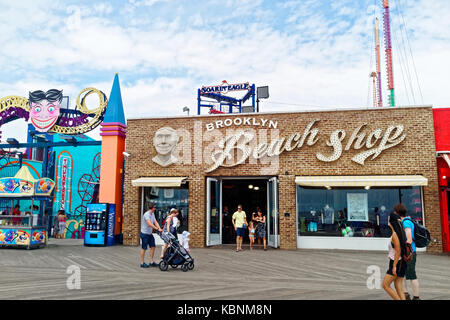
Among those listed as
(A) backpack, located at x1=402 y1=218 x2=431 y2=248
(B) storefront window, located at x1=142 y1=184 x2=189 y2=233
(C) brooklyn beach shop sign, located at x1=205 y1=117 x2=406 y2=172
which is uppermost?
(C) brooklyn beach shop sign, located at x1=205 y1=117 x2=406 y2=172

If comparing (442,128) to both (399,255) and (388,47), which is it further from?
(388,47)

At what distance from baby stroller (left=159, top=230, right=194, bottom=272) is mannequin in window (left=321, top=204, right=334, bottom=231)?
21.8 ft

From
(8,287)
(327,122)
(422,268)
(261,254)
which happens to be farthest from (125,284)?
(327,122)

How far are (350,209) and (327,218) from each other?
91 centimetres

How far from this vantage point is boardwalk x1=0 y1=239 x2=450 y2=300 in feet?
20.9

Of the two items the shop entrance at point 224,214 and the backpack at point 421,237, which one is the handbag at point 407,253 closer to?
the backpack at point 421,237

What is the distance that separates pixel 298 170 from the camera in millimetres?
13828

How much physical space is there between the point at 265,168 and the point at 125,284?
315 inches

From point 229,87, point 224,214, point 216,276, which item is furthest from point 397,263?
point 229,87

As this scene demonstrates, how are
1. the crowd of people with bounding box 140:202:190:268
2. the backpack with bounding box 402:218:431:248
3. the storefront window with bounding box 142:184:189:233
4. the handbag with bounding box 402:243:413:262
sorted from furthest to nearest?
the storefront window with bounding box 142:184:189:233, the crowd of people with bounding box 140:202:190:268, the backpack with bounding box 402:218:431:248, the handbag with bounding box 402:243:413:262

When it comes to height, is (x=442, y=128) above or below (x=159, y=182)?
above

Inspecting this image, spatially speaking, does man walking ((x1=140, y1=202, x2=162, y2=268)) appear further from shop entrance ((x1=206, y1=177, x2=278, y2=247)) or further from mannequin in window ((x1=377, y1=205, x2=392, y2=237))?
mannequin in window ((x1=377, y1=205, x2=392, y2=237))

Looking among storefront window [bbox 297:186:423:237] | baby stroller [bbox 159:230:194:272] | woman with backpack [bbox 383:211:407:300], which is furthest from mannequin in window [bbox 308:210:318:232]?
woman with backpack [bbox 383:211:407:300]

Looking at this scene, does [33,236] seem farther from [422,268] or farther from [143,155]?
[422,268]
